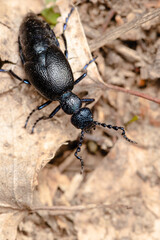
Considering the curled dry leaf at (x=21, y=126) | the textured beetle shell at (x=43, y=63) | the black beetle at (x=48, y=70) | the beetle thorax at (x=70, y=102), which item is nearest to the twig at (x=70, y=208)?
the curled dry leaf at (x=21, y=126)

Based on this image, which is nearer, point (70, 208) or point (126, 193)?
point (70, 208)

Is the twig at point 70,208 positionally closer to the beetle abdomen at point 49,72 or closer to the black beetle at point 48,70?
the black beetle at point 48,70

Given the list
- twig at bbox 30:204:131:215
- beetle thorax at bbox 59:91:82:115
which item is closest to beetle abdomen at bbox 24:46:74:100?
beetle thorax at bbox 59:91:82:115

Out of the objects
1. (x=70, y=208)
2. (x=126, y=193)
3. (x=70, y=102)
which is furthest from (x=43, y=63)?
(x=126, y=193)

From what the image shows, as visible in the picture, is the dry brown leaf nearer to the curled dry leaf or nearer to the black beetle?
the black beetle

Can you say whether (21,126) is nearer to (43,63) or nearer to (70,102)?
(70,102)

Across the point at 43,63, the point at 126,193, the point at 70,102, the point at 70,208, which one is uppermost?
the point at 43,63
